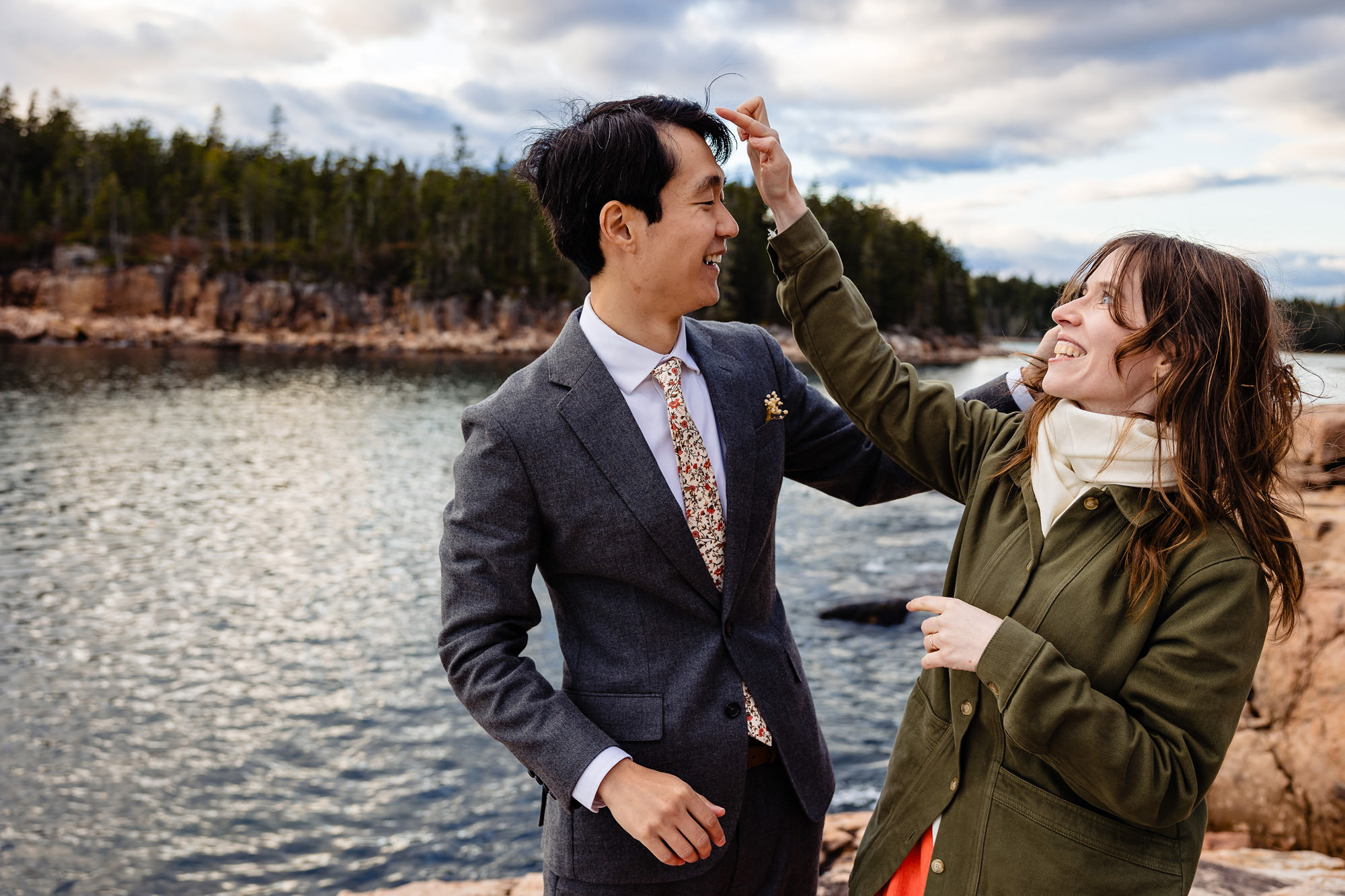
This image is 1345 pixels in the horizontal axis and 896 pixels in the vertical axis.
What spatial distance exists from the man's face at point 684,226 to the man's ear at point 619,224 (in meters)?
0.03

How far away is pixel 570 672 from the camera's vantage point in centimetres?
214

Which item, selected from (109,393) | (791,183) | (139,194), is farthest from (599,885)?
(139,194)

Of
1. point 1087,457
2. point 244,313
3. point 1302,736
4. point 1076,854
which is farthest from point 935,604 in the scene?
point 244,313

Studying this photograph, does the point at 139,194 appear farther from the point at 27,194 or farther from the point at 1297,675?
the point at 1297,675

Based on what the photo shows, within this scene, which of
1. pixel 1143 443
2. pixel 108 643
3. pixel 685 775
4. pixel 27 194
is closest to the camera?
pixel 1143 443

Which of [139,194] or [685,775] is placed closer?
[685,775]

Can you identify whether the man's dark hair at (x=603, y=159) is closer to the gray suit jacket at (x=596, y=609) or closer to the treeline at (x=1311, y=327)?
the gray suit jacket at (x=596, y=609)

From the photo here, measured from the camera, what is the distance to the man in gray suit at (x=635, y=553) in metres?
1.96

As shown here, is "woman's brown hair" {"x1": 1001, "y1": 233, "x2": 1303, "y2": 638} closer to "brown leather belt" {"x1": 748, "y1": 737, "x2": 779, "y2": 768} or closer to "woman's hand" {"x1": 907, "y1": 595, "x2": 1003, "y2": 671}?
"woman's hand" {"x1": 907, "y1": 595, "x2": 1003, "y2": 671}

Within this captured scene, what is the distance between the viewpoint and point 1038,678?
1.61 metres

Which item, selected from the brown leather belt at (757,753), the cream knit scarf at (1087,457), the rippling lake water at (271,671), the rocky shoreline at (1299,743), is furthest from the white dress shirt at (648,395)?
the rocky shoreline at (1299,743)

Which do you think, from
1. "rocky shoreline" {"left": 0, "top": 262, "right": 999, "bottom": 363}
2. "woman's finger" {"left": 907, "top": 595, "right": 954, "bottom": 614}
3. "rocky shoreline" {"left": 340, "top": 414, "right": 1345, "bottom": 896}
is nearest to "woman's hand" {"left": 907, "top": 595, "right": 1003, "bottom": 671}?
"woman's finger" {"left": 907, "top": 595, "right": 954, "bottom": 614}

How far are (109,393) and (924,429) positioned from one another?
40008mm

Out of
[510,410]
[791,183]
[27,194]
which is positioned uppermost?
[27,194]
